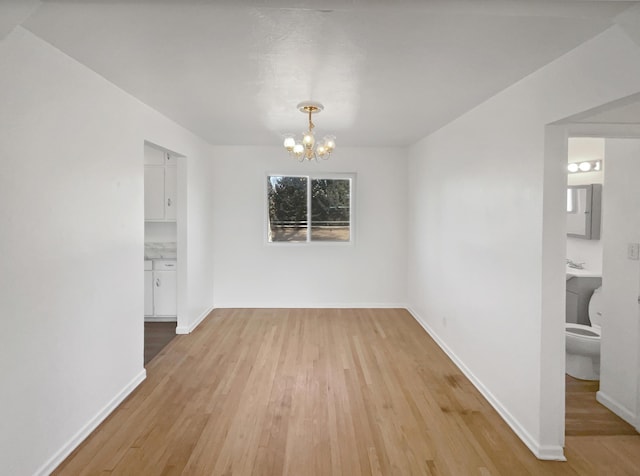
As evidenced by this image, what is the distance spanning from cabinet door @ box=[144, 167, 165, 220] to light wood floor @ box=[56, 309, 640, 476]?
1.80 m

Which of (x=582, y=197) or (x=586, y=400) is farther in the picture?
(x=582, y=197)

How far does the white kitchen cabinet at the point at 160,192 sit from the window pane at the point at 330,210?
206 centimetres

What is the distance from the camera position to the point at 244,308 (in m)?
5.75

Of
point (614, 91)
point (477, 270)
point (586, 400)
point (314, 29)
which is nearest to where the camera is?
point (614, 91)

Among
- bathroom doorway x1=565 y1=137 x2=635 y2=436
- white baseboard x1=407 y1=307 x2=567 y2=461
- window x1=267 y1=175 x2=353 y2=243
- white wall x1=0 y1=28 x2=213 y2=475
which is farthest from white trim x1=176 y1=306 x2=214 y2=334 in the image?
bathroom doorway x1=565 y1=137 x2=635 y2=436

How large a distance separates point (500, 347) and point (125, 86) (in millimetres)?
3485

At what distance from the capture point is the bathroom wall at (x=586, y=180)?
4336 mm

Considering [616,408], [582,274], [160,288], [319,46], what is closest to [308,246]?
[160,288]

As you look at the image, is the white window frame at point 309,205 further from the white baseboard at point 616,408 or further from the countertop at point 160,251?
the white baseboard at point 616,408

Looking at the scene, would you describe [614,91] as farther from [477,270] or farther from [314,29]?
[477,270]

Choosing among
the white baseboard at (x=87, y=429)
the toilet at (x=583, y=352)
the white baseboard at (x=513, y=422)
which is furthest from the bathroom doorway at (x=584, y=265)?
the white baseboard at (x=87, y=429)

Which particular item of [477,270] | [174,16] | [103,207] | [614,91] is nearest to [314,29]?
Answer: [174,16]

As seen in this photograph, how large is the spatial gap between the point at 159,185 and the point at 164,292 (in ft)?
4.70

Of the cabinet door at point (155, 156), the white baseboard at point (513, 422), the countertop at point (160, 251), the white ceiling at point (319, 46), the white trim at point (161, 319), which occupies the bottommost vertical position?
the white baseboard at point (513, 422)
